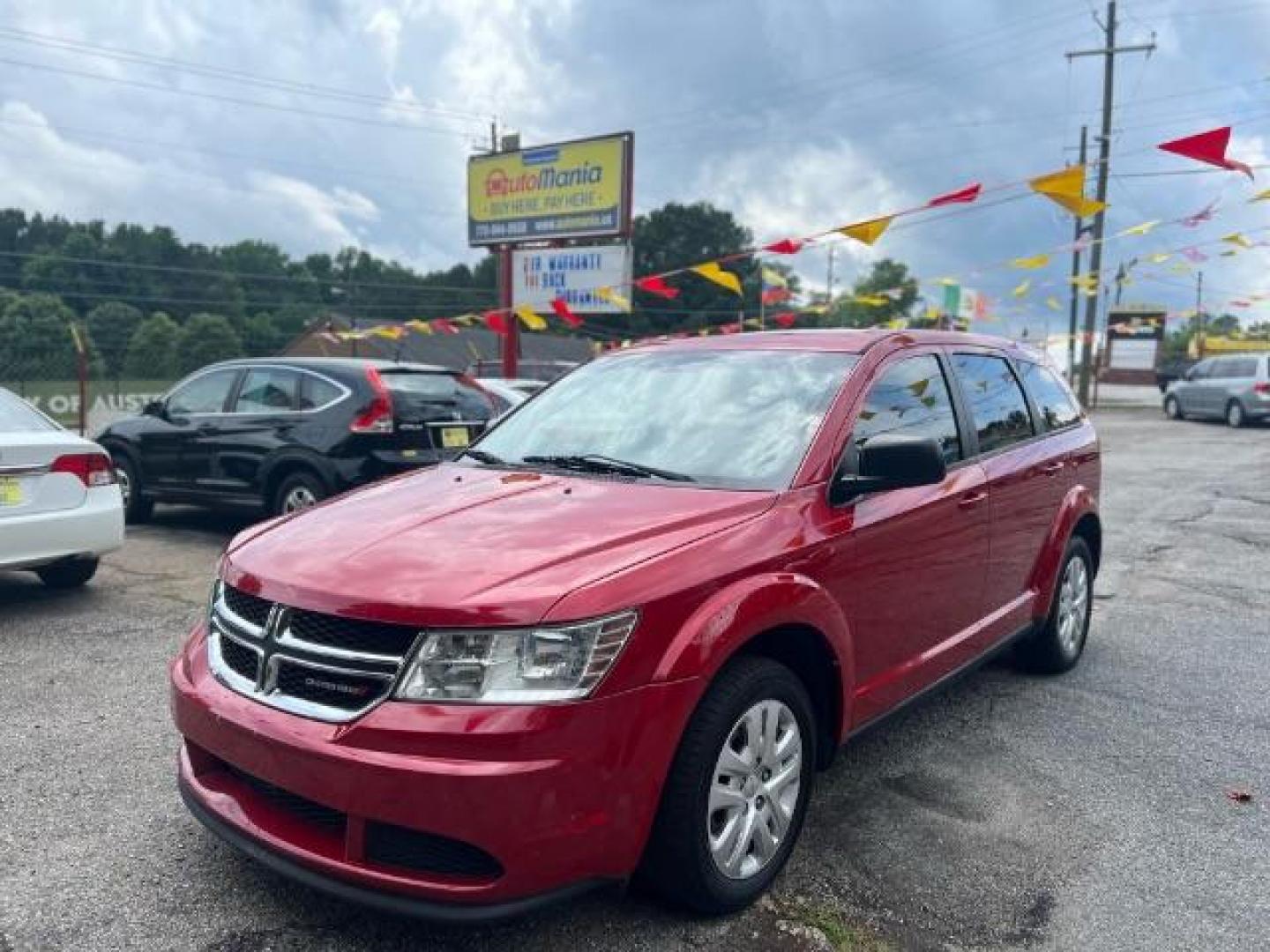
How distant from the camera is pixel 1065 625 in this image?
505 centimetres

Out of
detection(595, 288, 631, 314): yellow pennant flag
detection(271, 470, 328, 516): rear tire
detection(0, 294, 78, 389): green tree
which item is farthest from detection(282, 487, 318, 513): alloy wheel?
detection(0, 294, 78, 389): green tree

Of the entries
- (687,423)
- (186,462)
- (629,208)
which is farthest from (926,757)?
(629,208)

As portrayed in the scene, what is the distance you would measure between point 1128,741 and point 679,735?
261 cm

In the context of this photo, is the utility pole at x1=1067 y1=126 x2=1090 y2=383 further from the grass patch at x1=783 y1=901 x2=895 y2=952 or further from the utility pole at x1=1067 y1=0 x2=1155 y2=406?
the grass patch at x1=783 y1=901 x2=895 y2=952

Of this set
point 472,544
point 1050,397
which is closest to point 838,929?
point 472,544

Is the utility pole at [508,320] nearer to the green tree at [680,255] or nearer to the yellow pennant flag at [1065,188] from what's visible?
the yellow pennant flag at [1065,188]

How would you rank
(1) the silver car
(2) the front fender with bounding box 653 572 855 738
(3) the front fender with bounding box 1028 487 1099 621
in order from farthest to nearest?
(1) the silver car → (3) the front fender with bounding box 1028 487 1099 621 → (2) the front fender with bounding box 653 572 855 738

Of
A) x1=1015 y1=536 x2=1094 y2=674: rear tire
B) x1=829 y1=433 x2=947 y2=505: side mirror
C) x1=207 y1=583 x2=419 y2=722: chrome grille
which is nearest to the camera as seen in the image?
x1=207 y1=583 x2=419 y2=722: chrome grille

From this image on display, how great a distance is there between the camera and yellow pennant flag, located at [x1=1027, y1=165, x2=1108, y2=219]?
8695mm

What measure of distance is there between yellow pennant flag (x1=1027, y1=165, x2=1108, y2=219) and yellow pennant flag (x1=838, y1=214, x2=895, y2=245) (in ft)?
4.34

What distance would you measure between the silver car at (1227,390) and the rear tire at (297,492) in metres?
22.1

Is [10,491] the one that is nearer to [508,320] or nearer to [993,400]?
[993,400]

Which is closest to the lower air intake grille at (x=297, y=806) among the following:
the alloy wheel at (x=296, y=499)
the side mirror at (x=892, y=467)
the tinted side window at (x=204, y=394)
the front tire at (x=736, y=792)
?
the front tire at (x=736, y=792)

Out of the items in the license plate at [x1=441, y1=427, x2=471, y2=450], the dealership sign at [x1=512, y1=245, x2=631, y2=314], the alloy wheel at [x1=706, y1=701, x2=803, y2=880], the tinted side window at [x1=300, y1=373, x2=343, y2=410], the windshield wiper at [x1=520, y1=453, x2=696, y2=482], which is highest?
the dealership sign at [x1=512, y1=245, x2=631, y2=314]
